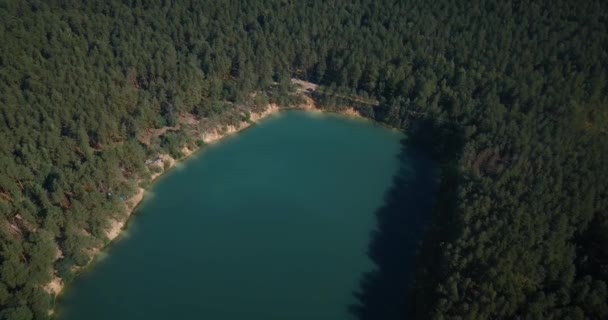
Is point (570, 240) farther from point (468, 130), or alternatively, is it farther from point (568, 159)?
point (468, 130)

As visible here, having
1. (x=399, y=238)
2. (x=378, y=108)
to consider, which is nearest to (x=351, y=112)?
(x=378, y=108)

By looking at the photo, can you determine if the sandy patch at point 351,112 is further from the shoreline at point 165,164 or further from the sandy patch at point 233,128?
the sandy patch at point 233,128

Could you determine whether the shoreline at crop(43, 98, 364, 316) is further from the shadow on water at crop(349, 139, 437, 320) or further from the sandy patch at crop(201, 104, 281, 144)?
the shadow on water at crop(349, 139, 437, 320)

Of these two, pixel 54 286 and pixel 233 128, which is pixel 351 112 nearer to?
pixel 233 128

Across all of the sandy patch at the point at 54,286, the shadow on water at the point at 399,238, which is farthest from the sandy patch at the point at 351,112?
the sandy patch at the point at 54,286

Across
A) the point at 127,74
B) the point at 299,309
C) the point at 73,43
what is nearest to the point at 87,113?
the point at 127,74

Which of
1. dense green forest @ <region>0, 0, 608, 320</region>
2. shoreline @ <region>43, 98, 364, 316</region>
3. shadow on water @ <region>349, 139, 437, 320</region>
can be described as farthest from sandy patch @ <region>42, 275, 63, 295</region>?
shadow on water @ <region>349, 139, 437, 320</region>
